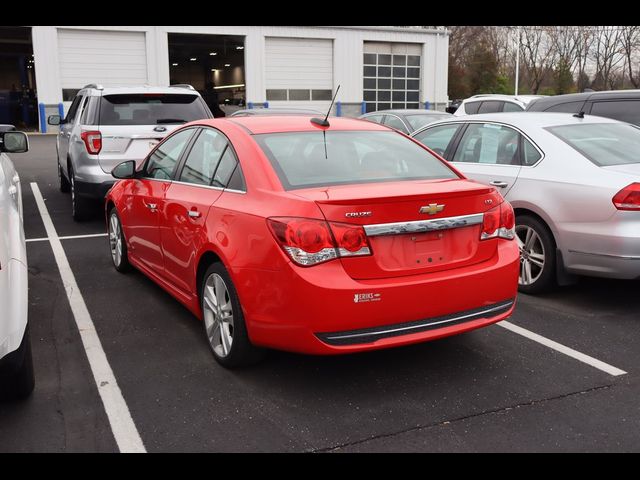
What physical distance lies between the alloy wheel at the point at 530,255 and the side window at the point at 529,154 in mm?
574

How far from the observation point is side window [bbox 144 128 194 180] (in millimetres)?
4996

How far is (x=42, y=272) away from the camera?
249 inches

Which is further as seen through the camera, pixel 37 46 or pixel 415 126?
pixel 37 46

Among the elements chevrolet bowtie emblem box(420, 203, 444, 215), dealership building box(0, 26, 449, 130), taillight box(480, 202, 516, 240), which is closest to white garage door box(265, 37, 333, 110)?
dealership building box(0, 26, 449, 130)

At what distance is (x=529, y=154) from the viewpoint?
5.68m

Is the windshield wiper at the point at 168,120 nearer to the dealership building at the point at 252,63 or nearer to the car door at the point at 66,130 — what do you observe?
the car door at the point at 66,130

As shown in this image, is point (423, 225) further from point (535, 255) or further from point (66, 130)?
point (66, 130)

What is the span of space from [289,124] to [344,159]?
0.59 metres

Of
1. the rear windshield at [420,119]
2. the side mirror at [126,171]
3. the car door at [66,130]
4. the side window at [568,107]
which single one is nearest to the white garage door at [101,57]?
the car door at [66,130]

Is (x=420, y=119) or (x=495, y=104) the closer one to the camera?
(x=420, y=119)

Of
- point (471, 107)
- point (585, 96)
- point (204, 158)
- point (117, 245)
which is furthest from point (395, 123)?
point (204, 158)

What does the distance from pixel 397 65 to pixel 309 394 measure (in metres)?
34.4
